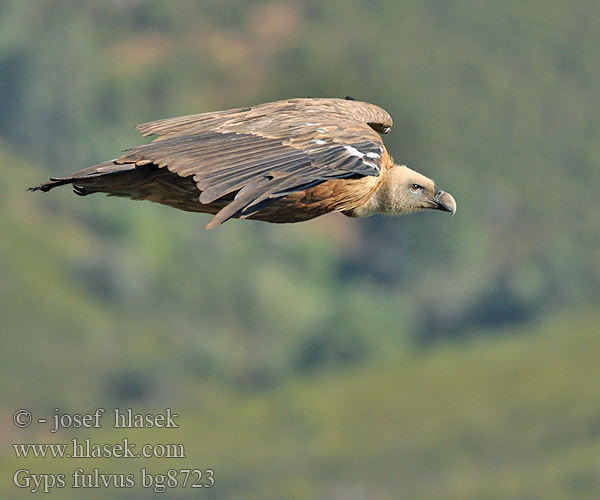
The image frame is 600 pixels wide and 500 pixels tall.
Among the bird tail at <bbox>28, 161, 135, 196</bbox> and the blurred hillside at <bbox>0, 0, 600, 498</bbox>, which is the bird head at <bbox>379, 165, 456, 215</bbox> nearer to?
the bird tail at <bbox>28, 161, 135, 196</bbox>

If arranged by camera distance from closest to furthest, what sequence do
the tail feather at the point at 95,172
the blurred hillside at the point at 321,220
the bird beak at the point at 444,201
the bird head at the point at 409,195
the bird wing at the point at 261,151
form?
the bird wing at the point at 261,151 < the tail feather at the point at 95,172 < the bird head at the point at 409,195 < the bird beak at the point at 444,201 < the blurred hillside at the point at 321,220

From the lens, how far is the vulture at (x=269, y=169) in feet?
39.1

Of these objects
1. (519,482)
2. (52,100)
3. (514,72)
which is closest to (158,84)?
(52,100)

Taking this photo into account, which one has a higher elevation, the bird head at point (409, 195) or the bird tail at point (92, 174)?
the bird tail at point (92, 174)

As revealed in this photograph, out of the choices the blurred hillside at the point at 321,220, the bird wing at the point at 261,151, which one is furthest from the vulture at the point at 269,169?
the blurred hillside at the point at 321,220

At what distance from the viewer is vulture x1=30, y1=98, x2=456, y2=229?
39.1 ft

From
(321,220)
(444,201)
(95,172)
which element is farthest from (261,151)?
(321,220)

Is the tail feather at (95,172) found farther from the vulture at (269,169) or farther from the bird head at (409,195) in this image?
the bird head at (409,195)

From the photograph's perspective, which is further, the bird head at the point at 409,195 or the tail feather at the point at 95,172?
the bird head at the point at 409,195

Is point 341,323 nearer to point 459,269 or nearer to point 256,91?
point 459,269

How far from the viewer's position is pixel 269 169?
12039 mm

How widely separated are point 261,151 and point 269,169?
0.49 m

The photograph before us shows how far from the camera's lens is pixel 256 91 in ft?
363

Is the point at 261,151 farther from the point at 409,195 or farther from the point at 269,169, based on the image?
the point at 409,195
